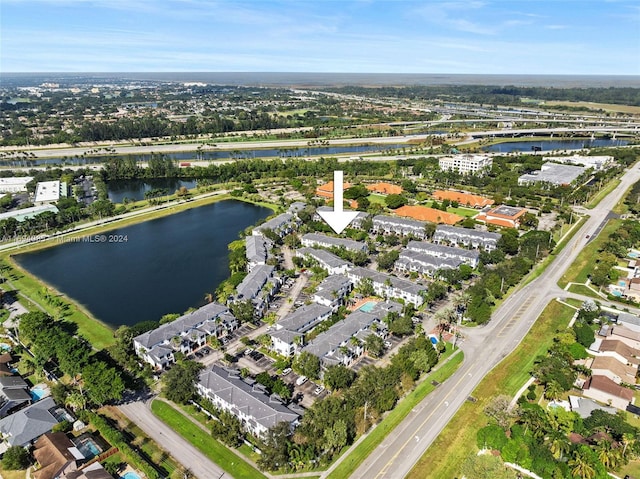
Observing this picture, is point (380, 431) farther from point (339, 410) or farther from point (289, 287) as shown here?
point (289, 287)

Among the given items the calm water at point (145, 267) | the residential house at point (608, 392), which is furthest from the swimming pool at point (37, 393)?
the residential house at point (608, 392)

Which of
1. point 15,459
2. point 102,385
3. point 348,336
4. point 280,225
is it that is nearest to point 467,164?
point 280,225

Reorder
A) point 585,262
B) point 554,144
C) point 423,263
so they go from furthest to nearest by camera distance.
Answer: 1. point 554,144
2. point 585,262
3. point 423,263

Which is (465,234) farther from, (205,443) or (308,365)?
(205,443)

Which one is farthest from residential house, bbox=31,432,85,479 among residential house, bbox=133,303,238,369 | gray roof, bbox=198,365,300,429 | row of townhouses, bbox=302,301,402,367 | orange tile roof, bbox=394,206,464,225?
orange tile roof, bbox=394,206,464,225

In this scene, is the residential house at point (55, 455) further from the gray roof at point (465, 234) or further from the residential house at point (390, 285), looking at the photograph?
the gray roof at point (465, 234)

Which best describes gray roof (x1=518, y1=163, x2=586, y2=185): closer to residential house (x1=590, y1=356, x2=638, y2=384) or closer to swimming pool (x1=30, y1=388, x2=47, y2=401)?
residential house (x1=590, y1=356, x2=638, y2=384)
